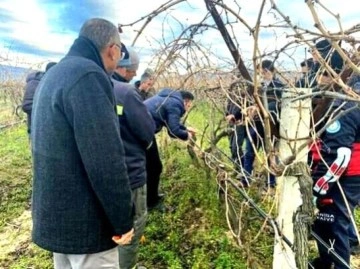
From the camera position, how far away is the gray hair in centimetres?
207

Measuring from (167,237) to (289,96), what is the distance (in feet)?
8.59

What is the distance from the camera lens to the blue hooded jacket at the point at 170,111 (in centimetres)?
426

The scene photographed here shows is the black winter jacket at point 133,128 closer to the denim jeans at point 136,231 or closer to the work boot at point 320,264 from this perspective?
the denim jeans at point 136,231

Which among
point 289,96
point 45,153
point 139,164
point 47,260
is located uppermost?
point 289,96

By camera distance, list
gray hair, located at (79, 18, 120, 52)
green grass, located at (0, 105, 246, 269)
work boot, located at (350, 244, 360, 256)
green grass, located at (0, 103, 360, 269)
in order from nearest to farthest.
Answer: gray hair, located at (79, 18, 120, 52)
green grass, located at (0, 103, 360, 269)
green grass, located at (0, 105, 246, 269)
work boot, located at (350, 244, 360, 256)

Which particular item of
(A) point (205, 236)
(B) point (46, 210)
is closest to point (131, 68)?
(B) point (46, 210)

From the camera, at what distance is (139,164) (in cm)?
297

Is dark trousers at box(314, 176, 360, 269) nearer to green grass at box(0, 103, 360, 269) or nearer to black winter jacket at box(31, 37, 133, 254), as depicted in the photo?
green grass at box(0, 103, 360, 269)

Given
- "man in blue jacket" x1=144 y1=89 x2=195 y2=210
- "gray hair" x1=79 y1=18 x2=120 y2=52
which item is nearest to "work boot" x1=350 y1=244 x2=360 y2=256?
"man in blue jacket" x1=144 y1=89 x2=195 y2=210

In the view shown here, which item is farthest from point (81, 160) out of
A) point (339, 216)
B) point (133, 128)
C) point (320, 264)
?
point (320, 264)

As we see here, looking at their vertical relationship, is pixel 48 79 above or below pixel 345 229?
above

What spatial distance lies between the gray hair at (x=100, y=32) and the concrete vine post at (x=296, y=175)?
35.1 inches

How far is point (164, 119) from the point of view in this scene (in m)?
4.44

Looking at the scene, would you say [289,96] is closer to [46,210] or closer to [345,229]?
[46,210]
